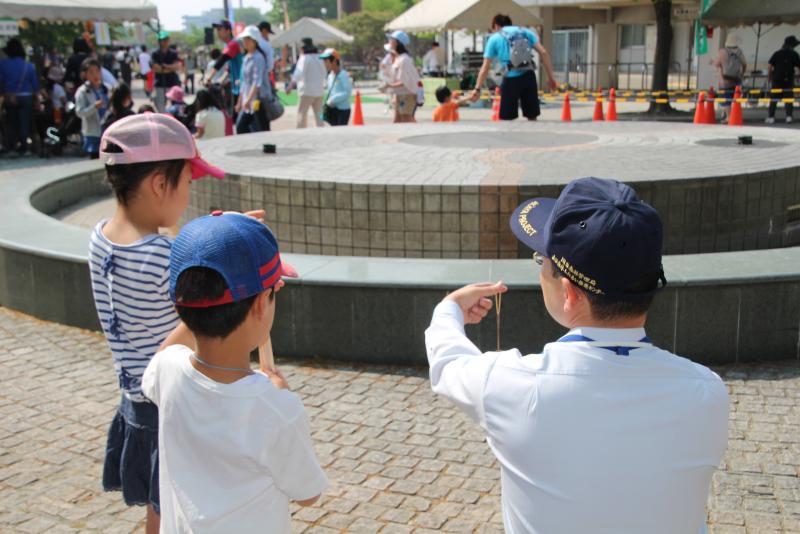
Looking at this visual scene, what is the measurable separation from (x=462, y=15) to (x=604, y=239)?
73.2ft

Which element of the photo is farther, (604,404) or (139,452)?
(139,452)

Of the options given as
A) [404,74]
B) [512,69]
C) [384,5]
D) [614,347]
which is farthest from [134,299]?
[384,5]

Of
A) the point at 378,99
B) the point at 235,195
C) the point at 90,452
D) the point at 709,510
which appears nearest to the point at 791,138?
the point at 235,195

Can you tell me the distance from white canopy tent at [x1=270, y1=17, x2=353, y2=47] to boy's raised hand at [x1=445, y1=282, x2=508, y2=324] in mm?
31030

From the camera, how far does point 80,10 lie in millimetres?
15992

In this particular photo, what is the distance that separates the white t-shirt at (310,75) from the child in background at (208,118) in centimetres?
293

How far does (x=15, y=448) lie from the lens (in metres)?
4.26

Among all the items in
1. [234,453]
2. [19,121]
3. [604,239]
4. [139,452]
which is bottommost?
[139,452]

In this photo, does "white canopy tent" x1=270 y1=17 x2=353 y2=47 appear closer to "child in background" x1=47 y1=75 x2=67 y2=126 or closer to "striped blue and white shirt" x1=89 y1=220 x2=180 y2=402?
"child in background" x1=47 y1=75 x2=67 y2=126

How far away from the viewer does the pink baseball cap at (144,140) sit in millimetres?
2721

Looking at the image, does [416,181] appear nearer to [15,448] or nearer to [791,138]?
[15,448]

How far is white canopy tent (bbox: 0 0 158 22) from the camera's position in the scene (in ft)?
48.6

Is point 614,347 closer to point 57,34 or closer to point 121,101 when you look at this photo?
point 121,101

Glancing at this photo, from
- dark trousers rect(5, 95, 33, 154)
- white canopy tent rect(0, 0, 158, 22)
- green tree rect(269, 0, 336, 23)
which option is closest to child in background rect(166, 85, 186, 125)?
dark trousers rect(5, 95, 33, 154)
